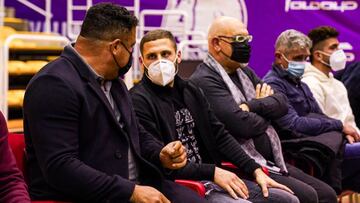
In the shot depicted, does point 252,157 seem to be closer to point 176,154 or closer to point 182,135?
point 182,135

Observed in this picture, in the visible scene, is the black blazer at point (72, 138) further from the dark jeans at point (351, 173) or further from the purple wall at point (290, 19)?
the purple wall at point (290, 19)

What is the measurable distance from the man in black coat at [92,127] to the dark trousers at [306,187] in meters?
1.06

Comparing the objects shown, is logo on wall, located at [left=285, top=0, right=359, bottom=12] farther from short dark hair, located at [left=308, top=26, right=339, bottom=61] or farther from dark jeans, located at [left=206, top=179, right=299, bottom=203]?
dark jeans, located at [left=206, top=179, right=299, bottom=203]

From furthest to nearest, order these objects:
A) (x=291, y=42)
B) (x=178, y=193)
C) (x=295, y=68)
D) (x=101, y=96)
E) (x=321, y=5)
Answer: (x=321, y=5) → (x=291, y=42) → (x=295, y=68) → (x=178, y=193) → (x=101, y=96)

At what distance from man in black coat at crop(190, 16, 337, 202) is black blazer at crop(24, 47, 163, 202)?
115 cm

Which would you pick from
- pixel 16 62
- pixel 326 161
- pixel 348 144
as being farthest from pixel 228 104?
pixel 16 62

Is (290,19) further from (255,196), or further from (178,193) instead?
(178,193)

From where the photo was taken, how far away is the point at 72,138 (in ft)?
8.67

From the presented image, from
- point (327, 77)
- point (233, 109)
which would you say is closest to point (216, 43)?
point (233, 109)

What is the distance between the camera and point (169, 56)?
3670 mm

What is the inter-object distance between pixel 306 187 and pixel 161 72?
1083 millimetres

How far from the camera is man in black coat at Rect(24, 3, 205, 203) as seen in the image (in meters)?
2.61

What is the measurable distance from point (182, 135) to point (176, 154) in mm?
656

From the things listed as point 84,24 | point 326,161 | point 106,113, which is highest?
point 84,24
